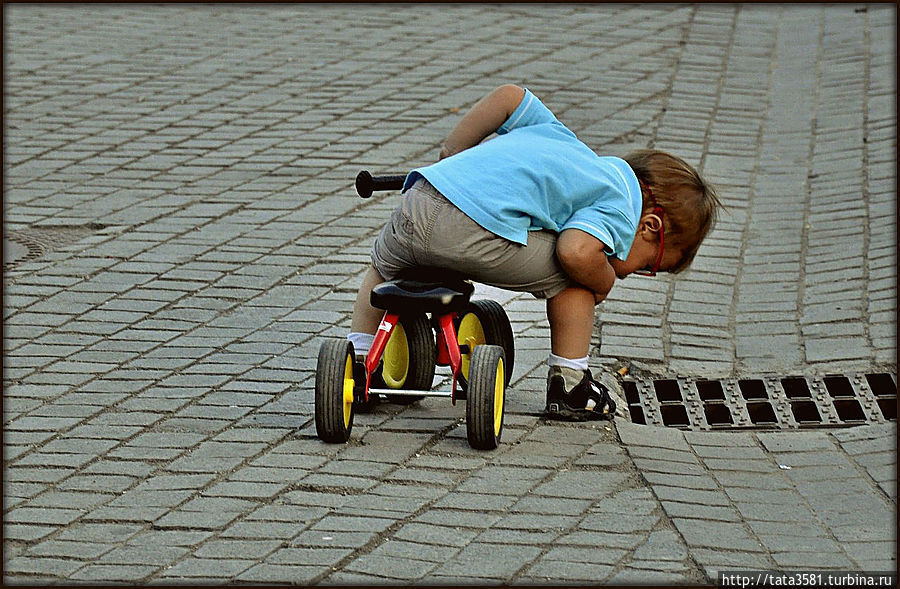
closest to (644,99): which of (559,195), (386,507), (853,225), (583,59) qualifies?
(583,59)

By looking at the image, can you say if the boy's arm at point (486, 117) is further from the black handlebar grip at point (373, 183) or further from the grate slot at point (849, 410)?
the grate slot at point (849, 410)

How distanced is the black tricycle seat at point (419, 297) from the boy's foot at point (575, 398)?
1.40ft

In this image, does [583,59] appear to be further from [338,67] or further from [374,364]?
[374,364]

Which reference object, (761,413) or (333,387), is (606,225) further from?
(761,413)

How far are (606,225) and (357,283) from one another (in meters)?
1.78

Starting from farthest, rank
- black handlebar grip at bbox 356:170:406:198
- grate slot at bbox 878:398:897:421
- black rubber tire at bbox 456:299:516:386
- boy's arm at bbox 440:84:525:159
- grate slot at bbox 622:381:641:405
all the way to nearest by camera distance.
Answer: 1. grate slot at bbox 622:381:641:405
2. grate slot at bbox 878:398:897:421
3. black rubber tire at bbox 456:299:516:386
4. boy's arm at bbox 440:84:525:159
5. black handlebar grip at bbox 356:170:406:198

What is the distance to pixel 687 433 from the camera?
13.9ft

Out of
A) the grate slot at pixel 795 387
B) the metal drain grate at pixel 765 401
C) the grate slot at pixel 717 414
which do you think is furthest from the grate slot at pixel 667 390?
the grate slot at pixel 795 387

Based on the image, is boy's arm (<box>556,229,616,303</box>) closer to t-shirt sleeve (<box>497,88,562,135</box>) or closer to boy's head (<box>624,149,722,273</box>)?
boy's head (<box>624,149,722,273</box>)

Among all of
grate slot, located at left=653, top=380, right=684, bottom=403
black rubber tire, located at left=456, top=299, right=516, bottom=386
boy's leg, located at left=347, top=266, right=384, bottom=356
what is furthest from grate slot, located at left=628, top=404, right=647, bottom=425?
boy's leg, located at left=347, top=266, right=384, bottom=356

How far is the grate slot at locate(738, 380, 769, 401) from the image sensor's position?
461 cm

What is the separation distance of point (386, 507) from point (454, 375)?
0.59 m

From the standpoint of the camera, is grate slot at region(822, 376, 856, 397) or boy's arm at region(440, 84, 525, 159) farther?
grate slot at region(822, 376, 856, 397)

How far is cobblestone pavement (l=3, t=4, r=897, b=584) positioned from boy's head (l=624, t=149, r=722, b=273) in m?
0.66
